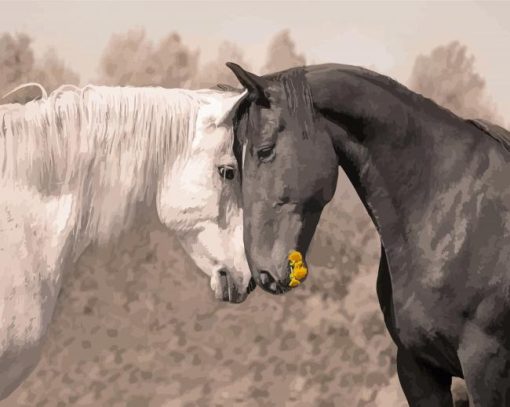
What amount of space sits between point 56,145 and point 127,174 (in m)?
0.11

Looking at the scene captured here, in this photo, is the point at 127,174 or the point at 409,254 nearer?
the point at 409,254

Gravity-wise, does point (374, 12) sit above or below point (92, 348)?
above

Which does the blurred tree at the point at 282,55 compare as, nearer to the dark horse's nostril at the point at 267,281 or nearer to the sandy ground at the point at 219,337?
the sandy ground at the point at 219,337

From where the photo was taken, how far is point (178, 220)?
44.3 inches

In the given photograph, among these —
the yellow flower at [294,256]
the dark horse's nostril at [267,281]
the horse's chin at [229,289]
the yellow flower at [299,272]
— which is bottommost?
the horse's chin at [229,289]

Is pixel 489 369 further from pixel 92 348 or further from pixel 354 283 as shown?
pixel 92 348

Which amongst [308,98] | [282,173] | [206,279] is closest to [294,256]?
[282,173]

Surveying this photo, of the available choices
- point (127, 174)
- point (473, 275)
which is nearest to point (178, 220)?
point (127, 174)

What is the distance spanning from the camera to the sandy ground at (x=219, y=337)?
1582 millimetres

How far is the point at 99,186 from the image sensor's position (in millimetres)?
1060

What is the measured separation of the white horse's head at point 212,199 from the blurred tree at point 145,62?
1.59 feet

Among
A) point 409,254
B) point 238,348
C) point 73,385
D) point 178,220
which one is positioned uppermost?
point 409,254

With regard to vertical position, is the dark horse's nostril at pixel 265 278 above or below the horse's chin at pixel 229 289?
above

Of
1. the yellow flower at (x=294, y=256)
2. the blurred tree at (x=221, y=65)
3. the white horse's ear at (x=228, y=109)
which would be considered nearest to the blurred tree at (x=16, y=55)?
the blurred tree at (x=221, y=65)
